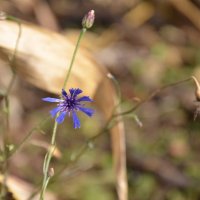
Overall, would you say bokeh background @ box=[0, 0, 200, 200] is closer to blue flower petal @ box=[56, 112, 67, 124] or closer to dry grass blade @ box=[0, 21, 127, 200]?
dry grass blade @ box=[0, 21, 127, 200]

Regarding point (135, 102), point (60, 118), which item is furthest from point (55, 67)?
point (135, 102)

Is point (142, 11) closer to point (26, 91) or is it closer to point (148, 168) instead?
point (26, 91)

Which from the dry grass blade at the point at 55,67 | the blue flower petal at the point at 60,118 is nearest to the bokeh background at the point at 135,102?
the dry grass blade at the point at 55,67

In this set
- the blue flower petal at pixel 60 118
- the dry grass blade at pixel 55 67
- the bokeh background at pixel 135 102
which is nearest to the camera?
the blue flower petal at pixel 60 118

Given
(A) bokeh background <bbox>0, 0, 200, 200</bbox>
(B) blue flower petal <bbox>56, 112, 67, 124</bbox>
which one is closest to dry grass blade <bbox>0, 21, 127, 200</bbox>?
(A) bokeh background <bbox>0, 0, 200, 200</bbox>

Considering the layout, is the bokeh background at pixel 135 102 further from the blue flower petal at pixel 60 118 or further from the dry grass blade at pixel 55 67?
the blue flower petal at pixel 60 118
